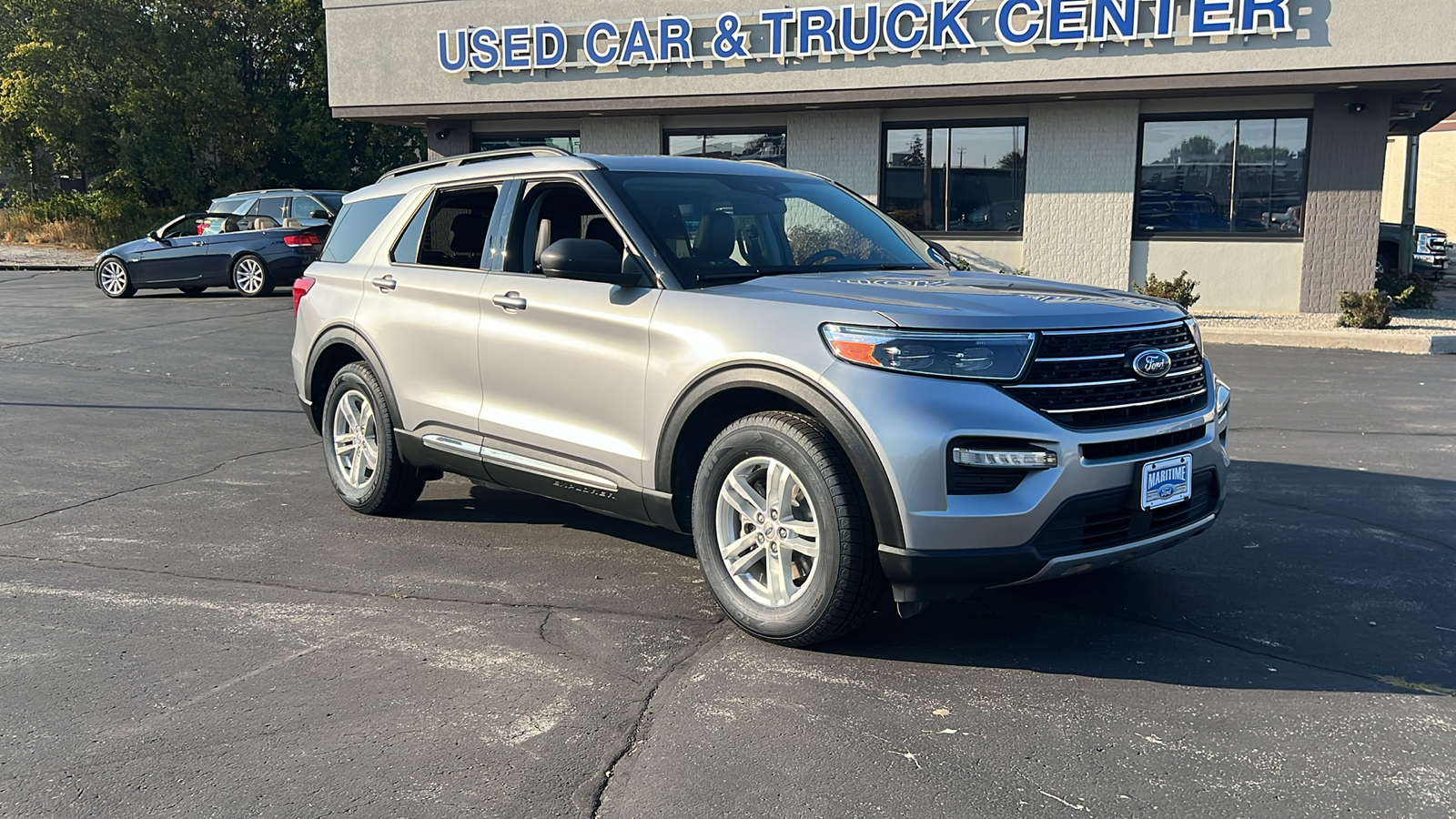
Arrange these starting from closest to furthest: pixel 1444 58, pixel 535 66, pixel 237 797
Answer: pixel 237 797
pixel 1444 58
pixel 535 66

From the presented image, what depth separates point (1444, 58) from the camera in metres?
15.7

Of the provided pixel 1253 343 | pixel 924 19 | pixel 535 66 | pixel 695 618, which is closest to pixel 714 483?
pixel 695 618

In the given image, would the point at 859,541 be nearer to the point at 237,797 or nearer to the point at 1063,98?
the point at 237,797

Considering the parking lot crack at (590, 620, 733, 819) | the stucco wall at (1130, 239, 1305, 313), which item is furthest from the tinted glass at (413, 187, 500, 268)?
the stucco wall at (1130, 239, 1305, 313)

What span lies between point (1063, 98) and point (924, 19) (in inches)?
Result: 93.3

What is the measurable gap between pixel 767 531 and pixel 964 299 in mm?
1117

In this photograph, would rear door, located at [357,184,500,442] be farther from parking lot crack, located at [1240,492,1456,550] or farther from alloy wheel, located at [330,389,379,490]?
parking lot crack, located at [1240,492,1456,550]

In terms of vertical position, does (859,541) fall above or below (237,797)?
above

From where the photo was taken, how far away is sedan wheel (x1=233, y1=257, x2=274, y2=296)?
20.2 metres

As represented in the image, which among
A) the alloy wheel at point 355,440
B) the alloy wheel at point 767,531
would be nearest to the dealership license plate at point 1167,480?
the alloy wheel at point 767,531

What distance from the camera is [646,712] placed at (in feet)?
13.0

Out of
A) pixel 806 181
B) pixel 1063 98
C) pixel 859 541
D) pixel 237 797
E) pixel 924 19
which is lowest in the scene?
pixel 237 797

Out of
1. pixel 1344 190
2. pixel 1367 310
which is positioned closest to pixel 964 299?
pixel 1367 310

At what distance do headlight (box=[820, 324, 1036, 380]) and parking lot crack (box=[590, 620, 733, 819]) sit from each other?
4.21 ft
